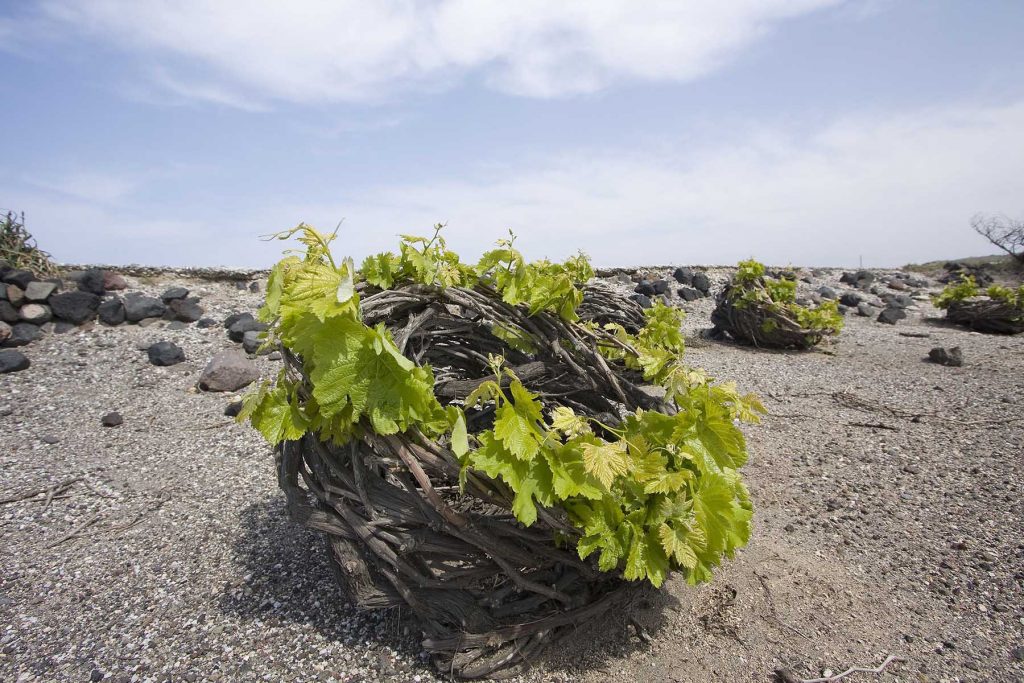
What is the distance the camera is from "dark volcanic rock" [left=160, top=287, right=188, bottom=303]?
25.3 feet

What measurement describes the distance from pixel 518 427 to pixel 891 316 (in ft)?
37.1

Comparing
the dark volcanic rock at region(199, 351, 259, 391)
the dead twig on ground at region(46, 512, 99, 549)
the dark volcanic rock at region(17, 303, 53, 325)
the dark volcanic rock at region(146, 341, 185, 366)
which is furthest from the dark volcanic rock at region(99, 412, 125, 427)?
the dark volcanic rock at region(17, 303, 53, 325)

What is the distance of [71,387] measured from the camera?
5859mm

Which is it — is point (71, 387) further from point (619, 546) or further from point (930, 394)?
point (930, 394)

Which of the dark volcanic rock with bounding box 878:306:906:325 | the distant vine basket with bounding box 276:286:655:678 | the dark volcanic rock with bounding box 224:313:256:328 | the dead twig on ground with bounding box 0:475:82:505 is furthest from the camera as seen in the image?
the dark volcanic rock with bounding box 878:306:906:325

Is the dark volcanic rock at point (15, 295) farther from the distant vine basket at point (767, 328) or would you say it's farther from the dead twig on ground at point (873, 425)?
the distant vine basket at point (767, 328)

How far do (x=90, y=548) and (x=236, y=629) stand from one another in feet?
4.28

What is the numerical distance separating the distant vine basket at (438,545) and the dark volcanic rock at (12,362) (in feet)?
18.8

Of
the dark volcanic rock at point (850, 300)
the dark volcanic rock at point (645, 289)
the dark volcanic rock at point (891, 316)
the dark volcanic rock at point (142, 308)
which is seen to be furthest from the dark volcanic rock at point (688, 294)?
the dark volcanic rock at point (142, 308)

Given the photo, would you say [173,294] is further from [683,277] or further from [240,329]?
[683,277]

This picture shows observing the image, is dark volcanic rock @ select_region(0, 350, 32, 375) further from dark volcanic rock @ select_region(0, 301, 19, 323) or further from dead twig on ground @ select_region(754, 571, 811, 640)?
dead twig on ground @ select_region(754, 571, 811, 640)

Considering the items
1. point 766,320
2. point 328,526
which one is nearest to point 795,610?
point 328,526

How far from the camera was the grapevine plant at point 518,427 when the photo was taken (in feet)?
5.86

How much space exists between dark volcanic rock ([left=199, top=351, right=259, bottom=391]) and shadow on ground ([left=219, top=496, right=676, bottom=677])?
3.08 m
